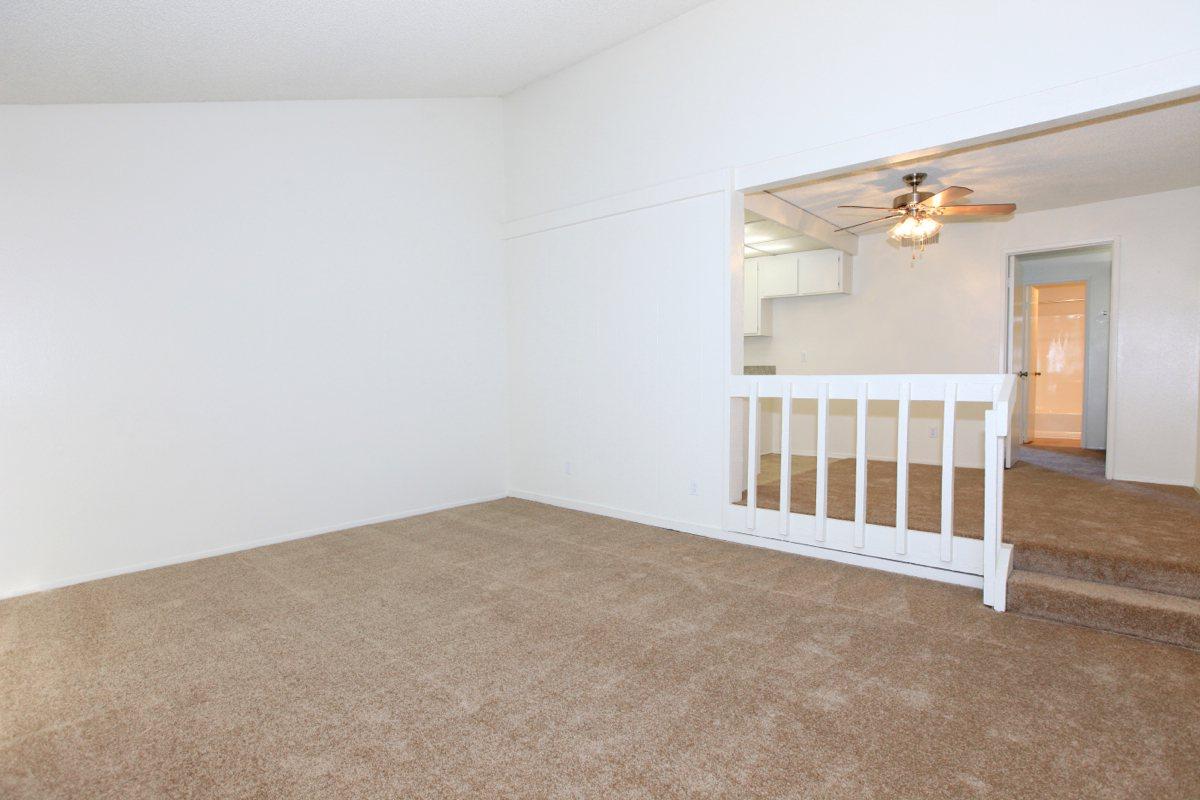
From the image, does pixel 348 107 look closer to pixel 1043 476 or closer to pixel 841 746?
pixel 841 746

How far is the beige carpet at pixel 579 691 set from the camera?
179 centimetres

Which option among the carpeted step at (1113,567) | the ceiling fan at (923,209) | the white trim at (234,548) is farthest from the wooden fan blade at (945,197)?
the white trim at (234,548)

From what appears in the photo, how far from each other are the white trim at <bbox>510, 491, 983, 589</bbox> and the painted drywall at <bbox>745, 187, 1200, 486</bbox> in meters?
3.26

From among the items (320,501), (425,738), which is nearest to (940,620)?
(425,738)

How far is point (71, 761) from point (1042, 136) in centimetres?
554

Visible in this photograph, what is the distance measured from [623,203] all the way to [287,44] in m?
2.37

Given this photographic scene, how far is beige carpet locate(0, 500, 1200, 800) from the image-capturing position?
179 cm

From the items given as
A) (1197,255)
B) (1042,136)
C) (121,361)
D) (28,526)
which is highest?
(1042,136)

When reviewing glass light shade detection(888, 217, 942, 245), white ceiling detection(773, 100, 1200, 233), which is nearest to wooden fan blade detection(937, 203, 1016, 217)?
glass light shade detection(888, 217, 942, 245)

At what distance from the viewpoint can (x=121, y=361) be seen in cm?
378

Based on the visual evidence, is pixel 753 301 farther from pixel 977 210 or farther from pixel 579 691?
pixel 579 691

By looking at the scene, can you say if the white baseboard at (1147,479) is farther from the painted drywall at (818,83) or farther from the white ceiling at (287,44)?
the white ceiling at (287,44)

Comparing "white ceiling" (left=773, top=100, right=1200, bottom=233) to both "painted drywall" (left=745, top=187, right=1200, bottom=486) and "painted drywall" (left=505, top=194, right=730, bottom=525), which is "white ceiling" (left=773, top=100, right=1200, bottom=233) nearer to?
"painted drywall" (left=745, top=187, right=1200, bottom=486)

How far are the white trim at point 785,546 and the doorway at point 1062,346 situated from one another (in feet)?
10.7
